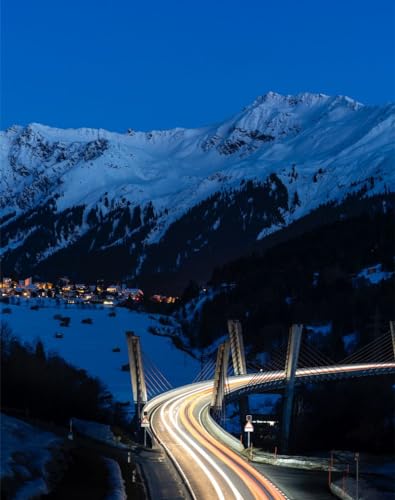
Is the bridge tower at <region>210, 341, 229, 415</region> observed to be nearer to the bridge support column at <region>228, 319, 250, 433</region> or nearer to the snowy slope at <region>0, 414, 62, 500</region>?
the snowy slope at <region>0, 414, 62, 500</region>

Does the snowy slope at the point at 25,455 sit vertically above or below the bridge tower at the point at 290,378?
below

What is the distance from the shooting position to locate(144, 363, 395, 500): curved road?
36.8 meters

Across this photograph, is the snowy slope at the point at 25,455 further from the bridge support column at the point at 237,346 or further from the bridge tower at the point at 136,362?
the bridge support column at the point at 237,346

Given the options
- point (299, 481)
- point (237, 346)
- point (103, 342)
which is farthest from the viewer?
point (103, 342)

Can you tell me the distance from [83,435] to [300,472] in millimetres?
13240

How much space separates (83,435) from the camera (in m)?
48.8

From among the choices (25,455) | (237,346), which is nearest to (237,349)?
(237,346)

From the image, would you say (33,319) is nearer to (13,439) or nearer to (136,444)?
(136,444)

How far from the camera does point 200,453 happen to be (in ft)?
153

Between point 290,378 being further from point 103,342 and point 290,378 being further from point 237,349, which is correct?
point 103,342

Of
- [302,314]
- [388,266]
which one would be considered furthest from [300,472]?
[388,266]

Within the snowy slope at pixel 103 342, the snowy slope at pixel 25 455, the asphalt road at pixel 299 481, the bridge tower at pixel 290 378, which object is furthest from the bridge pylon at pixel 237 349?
the snowy slope at pixel 25 455

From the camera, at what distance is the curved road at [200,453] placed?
121ft

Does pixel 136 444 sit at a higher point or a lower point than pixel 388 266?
lower
